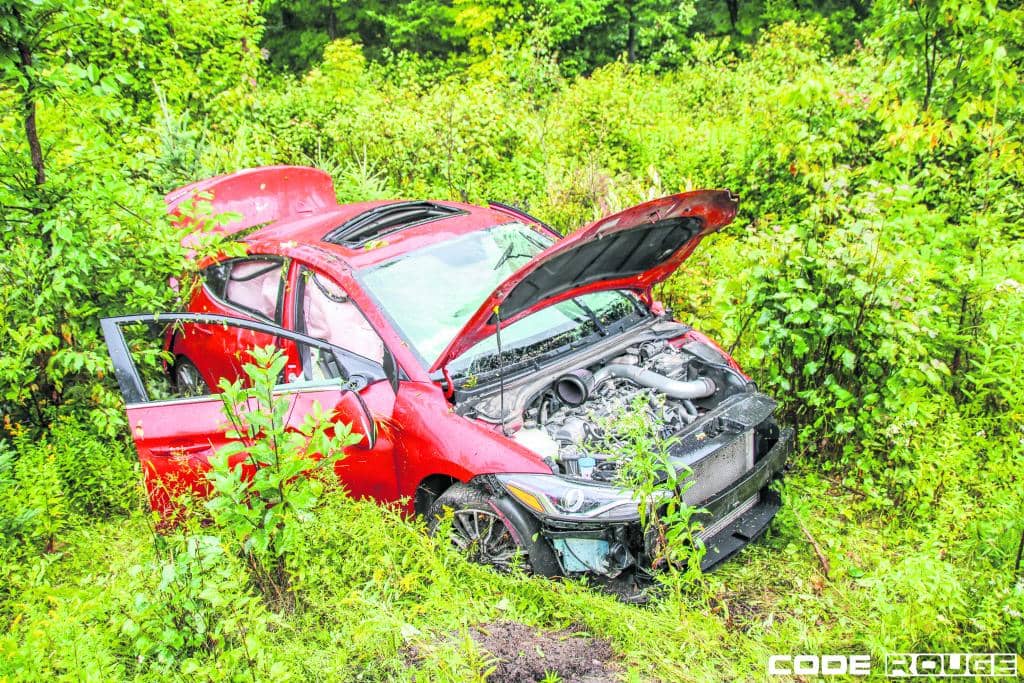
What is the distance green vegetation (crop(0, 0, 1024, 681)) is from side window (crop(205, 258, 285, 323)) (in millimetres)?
345

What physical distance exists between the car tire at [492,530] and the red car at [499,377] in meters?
0.01

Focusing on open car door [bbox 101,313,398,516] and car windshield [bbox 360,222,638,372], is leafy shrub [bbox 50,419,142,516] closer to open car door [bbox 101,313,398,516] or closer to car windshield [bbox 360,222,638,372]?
open car door [bbox 101,313,398,516]

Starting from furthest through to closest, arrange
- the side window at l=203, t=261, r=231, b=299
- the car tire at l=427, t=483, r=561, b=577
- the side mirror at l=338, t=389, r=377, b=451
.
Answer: the side window at l=203, t=261, r=231, b=299 < the side mirror at l=338, t=389, r=377, b=451 < the car tire at l=427, t=483, r=561, b=577

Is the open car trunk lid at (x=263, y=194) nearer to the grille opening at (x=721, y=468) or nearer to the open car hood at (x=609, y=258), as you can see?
the open car hood at (x=609, y=258)

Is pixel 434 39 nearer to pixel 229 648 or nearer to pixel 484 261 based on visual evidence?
pixel 484 261

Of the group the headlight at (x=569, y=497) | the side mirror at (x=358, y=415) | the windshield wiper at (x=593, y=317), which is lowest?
the headlight at (x=569, y=497)

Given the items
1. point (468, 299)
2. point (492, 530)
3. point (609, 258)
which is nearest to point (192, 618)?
point (492, 530)

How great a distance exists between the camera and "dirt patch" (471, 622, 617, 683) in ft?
8.47

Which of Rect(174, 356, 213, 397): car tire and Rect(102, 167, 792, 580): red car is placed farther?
Rect(174, 356, 213, 397): car tire

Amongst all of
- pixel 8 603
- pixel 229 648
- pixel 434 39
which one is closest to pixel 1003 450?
pixel 229 648

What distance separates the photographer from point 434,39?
21219 mm

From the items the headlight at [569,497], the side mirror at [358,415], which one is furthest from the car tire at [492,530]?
the side mirror at [358,415]

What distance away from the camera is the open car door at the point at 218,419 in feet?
11.4

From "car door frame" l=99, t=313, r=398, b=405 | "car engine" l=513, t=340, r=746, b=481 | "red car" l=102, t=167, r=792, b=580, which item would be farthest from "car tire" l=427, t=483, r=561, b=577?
"car door frame" l=99, t=313, r=398, b=405
